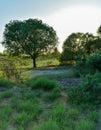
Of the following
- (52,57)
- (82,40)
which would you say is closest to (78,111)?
(82,40)

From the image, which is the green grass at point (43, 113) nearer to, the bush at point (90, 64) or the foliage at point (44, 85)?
the foliage at point (44, 85)

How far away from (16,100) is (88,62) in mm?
4079

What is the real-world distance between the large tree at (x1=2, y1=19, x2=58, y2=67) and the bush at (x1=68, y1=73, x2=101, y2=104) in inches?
1290

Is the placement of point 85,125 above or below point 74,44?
below

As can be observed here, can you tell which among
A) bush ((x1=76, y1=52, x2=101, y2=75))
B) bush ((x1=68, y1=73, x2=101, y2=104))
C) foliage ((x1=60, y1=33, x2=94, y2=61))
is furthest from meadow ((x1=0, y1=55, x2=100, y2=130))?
foliage ((x1=60, y1=33, x2=94, y2=61))

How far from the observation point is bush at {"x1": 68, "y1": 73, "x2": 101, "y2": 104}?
277 inches

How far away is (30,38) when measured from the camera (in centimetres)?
4084

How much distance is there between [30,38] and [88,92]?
34229 millimetres

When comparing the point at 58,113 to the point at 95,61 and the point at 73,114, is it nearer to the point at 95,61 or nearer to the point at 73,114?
the point at 73,114

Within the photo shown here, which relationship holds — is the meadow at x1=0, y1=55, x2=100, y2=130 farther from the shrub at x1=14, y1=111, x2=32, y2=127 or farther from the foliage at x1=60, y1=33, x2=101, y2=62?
the foliage at x1=60, y1=33, x2=101, y2=62

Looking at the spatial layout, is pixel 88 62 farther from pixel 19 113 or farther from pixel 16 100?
pixel 19 113

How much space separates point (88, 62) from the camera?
34.6 ft

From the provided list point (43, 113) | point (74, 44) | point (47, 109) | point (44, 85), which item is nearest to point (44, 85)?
point (44, 85)

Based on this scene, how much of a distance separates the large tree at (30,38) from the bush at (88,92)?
3276 centimetres
